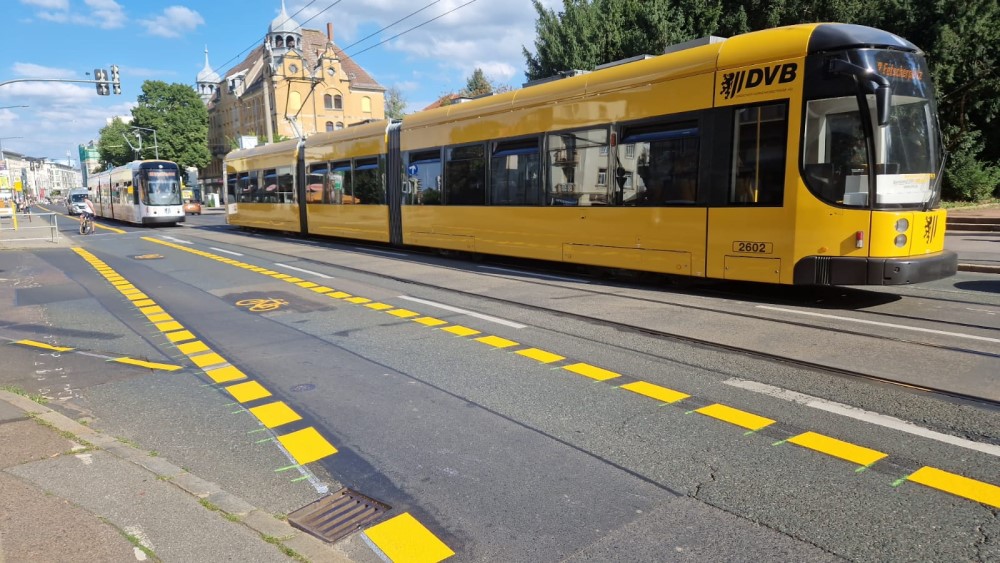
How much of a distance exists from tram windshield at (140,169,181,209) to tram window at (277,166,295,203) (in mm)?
13562

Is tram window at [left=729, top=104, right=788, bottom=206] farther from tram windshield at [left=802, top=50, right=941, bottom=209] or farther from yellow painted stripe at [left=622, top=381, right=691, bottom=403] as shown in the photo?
yellow painted stripe at [left=622, top=381, right=691, bottom=403]

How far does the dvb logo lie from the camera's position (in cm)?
804

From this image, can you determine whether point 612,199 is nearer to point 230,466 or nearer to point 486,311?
point 486,311

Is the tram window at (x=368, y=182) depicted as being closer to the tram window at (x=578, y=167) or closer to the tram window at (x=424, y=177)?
the tram window at (x=424, y=177)

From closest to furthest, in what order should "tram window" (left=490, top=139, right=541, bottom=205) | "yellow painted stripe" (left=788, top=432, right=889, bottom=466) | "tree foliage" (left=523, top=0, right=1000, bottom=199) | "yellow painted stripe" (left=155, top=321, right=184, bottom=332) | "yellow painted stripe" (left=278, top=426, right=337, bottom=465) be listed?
"yellow painted stripe" (left=788, top=432, right=889, bottom=466) → "yellow painted stripe" (left=278, top=426, right=337, bottom=465) → "yellow painted stripe" (left=155, top=321, right=184, bottom=332) → "tram window" (left=490, top=139, right=541, bottom=205) → "tree foliage" (left=523, top=0, right=1000, bottom=199)

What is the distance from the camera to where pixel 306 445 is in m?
4.30

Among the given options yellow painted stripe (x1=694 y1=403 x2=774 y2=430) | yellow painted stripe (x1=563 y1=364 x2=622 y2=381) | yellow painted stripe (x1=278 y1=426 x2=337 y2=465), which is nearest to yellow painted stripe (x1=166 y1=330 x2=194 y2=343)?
yellow painted stripe (x1=278 y1=426 x2=337 y2=465)

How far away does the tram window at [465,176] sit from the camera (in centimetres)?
1345

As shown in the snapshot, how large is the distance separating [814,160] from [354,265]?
32.3ft

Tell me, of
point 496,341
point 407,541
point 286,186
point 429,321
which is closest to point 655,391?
point 496,341

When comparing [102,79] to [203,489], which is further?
[102,79]

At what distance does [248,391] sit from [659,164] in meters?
6.99

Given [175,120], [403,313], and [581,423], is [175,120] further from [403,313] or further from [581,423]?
[581,423]

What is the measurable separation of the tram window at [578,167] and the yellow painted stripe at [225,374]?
6710 millimetres
